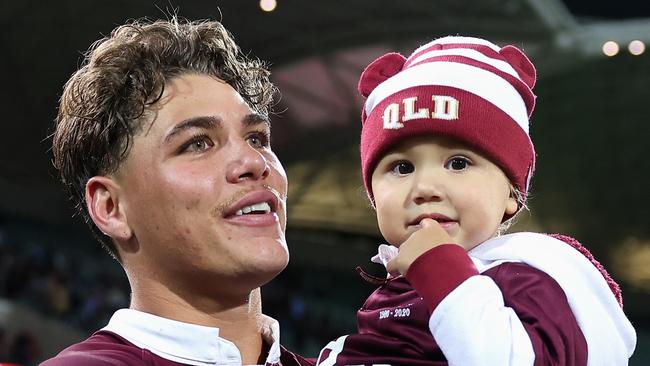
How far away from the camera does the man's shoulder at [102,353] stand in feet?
4.62

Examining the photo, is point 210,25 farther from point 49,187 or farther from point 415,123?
point 49,187

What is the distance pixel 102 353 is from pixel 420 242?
557mm

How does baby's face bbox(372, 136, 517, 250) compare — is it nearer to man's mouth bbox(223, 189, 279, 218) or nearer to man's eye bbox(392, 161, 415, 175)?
man's eye bbox(392, 161, 415, 175)

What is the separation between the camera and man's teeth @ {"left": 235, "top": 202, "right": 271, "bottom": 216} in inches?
60.6

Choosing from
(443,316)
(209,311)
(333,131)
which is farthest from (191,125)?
(333,131)

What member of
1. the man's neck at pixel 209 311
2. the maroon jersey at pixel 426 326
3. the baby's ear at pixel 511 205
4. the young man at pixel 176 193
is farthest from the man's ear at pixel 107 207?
the baby's ear at pixel 511 205

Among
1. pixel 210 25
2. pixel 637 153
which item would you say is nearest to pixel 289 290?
pixel 637 153

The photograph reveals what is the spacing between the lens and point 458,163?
4.48ft

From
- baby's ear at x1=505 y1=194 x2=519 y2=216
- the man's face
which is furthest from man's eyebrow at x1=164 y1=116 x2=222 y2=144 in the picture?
baby's ear at x1=505 y1=194 x2=519 y2=216

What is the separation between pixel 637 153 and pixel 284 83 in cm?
438

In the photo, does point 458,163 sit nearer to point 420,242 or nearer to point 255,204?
point 420,242

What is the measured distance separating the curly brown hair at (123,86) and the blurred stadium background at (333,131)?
6.79 m

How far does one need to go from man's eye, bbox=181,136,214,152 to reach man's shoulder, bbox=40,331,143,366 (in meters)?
0.34

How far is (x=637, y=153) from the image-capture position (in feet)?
36.0
